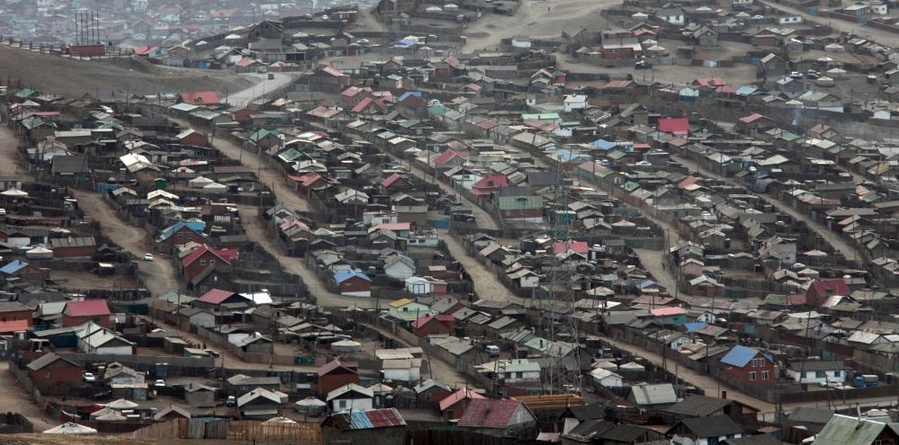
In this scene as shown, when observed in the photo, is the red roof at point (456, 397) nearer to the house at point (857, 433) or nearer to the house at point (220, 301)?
the house at point (857, 433)

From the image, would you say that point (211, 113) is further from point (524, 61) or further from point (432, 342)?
point (432, 342)

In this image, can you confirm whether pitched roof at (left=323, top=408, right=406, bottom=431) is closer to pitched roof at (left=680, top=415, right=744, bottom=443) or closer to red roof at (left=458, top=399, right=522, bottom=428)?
red roof at (left=458, top=399, right=522, bottom=428)

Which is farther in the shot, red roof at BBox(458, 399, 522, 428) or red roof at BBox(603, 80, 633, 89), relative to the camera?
red roof at BBox(603, 80, 633, 89)

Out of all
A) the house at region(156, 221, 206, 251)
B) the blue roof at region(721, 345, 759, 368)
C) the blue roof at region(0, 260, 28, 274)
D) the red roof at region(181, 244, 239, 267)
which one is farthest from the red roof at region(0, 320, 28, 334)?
the blue roof at region(721, 345, 759, 368)

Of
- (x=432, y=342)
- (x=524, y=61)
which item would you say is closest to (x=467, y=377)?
(x=432, y=342)

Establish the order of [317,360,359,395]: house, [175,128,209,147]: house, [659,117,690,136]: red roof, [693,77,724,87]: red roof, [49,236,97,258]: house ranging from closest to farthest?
[317,360,359,395]: house, [49,236,97,258]: house, [175,128,209,147]: house, [659,117,690,136]: red roof, [693,77,724,87]: red roof

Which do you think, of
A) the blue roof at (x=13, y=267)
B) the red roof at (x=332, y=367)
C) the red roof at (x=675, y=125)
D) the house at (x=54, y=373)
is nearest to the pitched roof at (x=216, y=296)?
the blue roof at (x=13, y=267)
